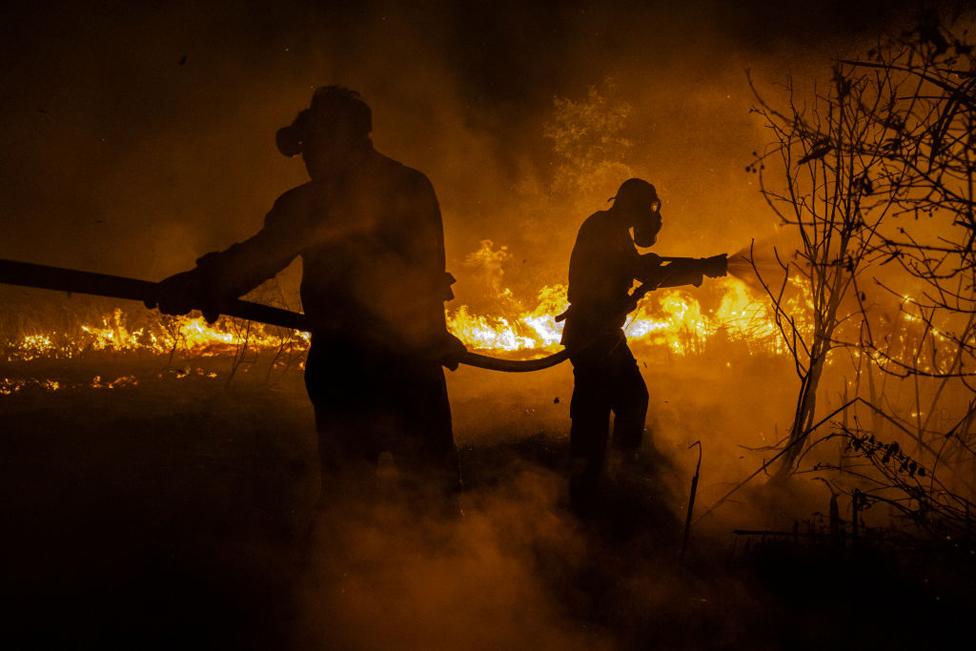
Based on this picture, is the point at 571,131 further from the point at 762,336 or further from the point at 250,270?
the point at 250,270

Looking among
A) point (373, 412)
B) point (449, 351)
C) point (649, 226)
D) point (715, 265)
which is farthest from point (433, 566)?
point (715, 265)

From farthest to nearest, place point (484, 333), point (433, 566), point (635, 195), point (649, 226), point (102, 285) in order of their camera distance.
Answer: point (484, 333), point (649, 226), point (635, 195), point (433, 566), point (102, 285)

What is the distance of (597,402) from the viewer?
4.34 m

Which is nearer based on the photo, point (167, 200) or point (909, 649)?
point (909, 649)

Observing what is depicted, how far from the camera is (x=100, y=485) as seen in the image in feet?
15.5

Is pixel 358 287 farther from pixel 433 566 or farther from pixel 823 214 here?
pixel 823 214

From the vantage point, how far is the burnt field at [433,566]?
300cm

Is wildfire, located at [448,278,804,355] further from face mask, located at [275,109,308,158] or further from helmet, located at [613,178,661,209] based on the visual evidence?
face mask, located at [275,109,308,158]

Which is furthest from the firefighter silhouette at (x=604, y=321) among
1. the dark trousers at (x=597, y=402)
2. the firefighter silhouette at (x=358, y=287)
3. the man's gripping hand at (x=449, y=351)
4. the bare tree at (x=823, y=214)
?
the firefighter silhouette at (x=358, y=287)

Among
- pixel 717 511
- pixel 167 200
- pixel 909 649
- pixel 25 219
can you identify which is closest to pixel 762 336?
pixel 717 511

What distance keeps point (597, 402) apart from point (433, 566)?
1671 mm

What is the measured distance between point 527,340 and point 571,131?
5805 millimetres

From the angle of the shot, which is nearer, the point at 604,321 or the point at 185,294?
the point at 185,294

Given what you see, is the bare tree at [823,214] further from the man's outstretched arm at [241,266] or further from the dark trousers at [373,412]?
the man's outstretched arm at [241,266]
